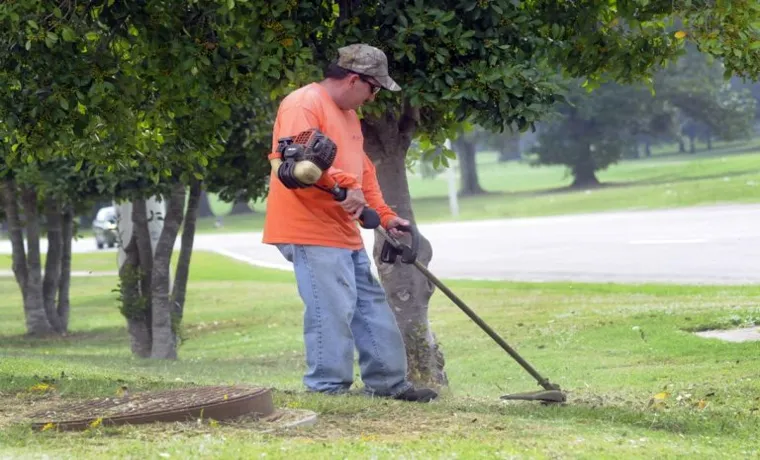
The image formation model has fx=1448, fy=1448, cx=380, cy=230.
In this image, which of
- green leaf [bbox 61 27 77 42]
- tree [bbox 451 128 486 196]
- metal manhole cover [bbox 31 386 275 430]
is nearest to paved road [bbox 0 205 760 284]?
green leaf [bbox 61 27 77 42]

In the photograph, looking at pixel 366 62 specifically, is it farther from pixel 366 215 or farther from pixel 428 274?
pixel 428 274

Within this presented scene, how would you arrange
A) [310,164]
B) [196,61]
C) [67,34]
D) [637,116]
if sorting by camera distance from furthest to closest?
[637,116], [196,61], [67,34], [310,164]

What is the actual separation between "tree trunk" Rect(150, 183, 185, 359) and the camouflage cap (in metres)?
7.84

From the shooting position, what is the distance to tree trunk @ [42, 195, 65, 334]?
69.9 ft

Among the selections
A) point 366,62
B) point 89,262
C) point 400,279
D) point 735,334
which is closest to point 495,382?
point 400,279

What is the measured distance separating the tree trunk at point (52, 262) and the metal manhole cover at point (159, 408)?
14458 millimetres

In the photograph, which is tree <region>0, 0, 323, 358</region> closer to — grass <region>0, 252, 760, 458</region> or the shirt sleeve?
the shirt sleeve

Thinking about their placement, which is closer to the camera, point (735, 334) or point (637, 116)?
point (735, 334)

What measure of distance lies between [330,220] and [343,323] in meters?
0.55

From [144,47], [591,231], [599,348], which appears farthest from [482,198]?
[144,47]

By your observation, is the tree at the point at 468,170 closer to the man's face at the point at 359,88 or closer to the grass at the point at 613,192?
the grass at the point at 613,192

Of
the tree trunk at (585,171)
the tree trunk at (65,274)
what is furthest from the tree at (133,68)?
the tree trunk at (585,171)

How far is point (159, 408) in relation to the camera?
21.3ft

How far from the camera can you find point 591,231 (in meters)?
29.0
